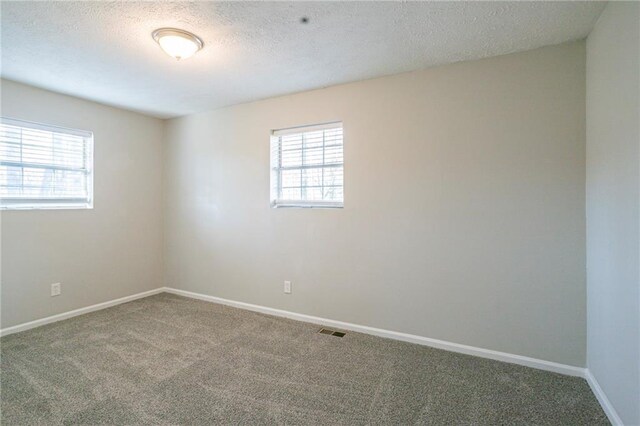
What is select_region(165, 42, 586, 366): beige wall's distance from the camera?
231 cm

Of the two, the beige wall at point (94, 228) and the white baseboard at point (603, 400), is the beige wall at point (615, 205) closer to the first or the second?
the white baseboard at point (603, 400)

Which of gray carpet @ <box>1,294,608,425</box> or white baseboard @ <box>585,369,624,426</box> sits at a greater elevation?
white baseboard @ <box>585,369,624,426</box>

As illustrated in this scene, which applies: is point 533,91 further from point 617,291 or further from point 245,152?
point 245,152

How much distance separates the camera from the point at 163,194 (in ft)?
14.7

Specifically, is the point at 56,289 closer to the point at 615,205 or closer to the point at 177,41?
the point at 177,41

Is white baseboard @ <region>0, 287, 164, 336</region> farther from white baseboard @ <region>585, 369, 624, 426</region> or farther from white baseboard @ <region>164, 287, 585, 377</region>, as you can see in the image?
white baseboard @ <region>585, 369, 624, 426</region>

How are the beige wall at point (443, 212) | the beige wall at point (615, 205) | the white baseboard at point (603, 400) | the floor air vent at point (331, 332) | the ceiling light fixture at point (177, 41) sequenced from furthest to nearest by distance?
the floor air vent at point (331, 332) → the beige wall at point (443, 212) → the ceiling light fixture at point (177, 41) → the white baseboard at point (603, 400) → the beige wall at point (615, 205)

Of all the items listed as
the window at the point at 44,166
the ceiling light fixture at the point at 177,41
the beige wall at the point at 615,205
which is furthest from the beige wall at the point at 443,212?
the window at the point at 44,166

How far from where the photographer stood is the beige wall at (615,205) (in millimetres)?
1581

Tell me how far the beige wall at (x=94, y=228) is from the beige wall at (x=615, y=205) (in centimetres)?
474

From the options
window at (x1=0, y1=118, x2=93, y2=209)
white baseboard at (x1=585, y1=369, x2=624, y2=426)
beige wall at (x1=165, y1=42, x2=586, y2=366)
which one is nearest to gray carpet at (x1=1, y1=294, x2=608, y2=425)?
white baseboard at (x1=585, y1=369, x2=624, y2=426)

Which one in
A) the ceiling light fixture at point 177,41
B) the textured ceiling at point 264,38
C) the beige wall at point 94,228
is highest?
the textured ceiling at point 264,38

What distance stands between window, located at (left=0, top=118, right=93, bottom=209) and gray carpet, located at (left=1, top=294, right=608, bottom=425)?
53.3 inches

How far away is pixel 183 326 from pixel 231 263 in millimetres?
918
